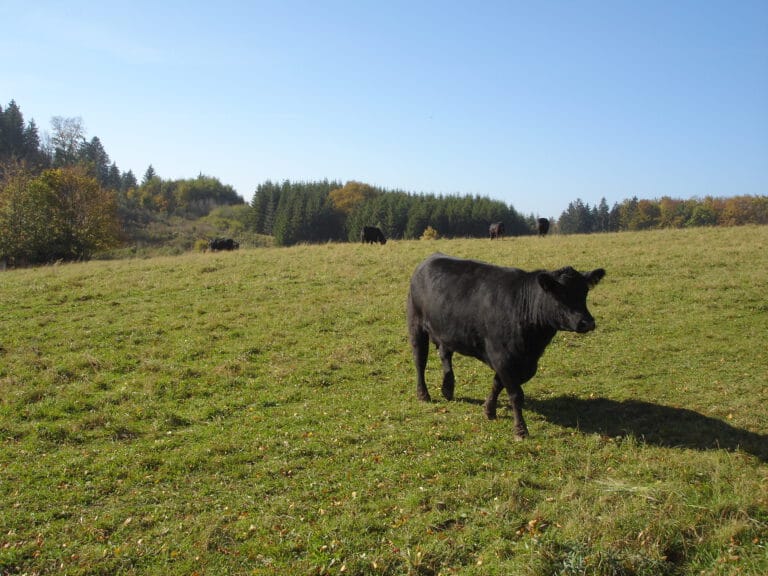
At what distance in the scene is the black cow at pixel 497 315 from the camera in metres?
8.59

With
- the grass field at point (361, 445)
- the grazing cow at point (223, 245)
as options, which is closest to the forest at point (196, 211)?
the grazing cow at point (223, 245)

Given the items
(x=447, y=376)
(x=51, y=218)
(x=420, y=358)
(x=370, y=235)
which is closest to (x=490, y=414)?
(x=447, y=376)

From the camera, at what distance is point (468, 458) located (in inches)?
310

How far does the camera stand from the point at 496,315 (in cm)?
935

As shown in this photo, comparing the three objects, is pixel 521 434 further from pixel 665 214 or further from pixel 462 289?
pixel 665 214

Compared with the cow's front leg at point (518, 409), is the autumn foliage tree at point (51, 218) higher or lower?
higher

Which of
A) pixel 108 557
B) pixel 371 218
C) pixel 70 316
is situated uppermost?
Answer: pixel 371 218

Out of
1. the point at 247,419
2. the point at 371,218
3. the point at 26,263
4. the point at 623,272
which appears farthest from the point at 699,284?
the point at 371,218

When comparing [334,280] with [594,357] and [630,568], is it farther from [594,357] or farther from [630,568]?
[630,568]

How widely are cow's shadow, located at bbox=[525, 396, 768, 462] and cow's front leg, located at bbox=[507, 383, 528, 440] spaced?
0.94m

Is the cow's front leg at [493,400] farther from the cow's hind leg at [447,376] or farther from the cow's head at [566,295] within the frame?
A: the cow's head at [566,295]

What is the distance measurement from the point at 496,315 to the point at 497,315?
0.07 ft

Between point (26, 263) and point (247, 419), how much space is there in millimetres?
34604

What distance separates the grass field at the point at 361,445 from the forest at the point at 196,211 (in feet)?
83.4
